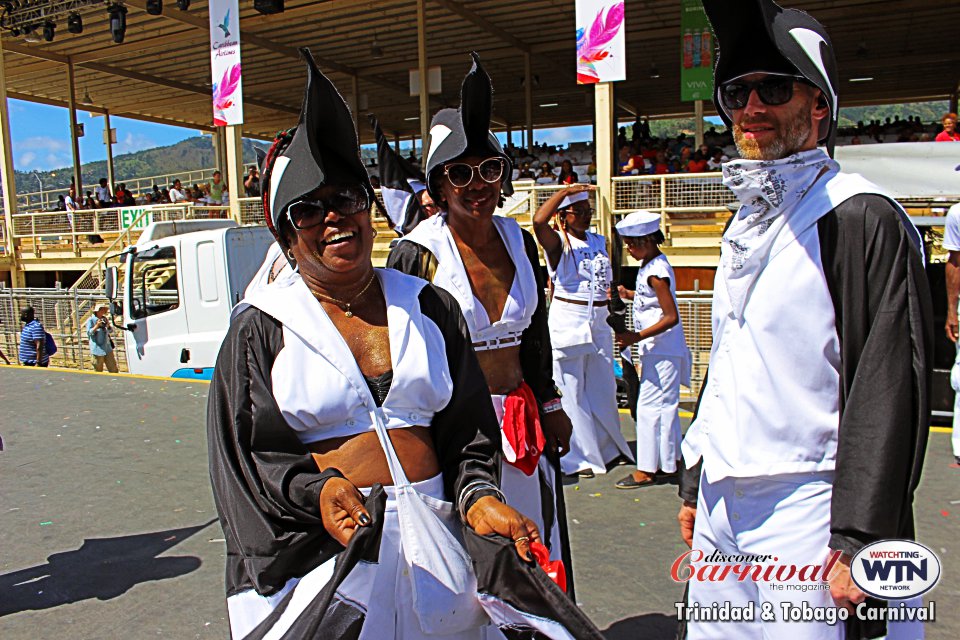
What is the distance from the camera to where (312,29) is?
2109 centimetres

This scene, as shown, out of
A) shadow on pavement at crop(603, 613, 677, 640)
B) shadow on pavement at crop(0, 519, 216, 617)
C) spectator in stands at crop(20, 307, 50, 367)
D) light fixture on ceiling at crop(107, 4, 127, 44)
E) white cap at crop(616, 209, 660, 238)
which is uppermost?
light fixture on ceiling at crop(107, 4, 127, 44)

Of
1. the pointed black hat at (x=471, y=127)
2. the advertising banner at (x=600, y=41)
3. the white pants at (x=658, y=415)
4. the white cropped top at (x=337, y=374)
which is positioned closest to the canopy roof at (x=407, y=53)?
the advertising banner at (x=600, y=41)

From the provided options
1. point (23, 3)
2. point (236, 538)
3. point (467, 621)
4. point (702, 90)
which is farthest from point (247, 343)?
point (23, 3)

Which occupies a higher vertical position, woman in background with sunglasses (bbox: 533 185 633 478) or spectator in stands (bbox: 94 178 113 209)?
spectator in stands (bbox: 94 178 113 209)

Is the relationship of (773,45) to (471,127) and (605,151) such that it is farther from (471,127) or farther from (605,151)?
(605,151)

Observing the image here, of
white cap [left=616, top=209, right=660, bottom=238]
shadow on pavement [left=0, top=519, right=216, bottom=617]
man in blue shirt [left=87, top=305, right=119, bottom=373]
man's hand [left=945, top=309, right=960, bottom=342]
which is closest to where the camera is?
shadow on pavement [left=0, top=519, right=216, bottom=617]

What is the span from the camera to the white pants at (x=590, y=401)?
6137 millimetres

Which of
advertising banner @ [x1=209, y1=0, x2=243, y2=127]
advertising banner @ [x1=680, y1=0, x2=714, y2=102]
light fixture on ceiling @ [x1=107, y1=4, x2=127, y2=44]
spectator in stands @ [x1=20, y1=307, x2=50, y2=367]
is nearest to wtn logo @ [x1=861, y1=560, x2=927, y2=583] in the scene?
advertising banner @ [x1=680, y1=0, x2=714, y2=102]

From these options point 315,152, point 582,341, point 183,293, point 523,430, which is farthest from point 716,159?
point 315,152

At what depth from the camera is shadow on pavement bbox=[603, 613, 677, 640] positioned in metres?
3.61

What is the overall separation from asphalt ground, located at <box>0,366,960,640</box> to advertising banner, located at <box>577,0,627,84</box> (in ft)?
20.8

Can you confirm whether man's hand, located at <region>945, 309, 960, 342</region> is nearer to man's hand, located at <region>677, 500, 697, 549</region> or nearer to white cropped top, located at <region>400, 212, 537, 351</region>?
white cropped top, located at <region>400, 212, 537, 351</region>

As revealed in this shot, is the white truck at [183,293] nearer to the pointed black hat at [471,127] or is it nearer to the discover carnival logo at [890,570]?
the pointed black hat at [471,127]

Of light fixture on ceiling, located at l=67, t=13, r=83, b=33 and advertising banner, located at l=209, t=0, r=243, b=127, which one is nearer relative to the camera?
advertising banner, located at l=209, t=0, r=243, b=127
